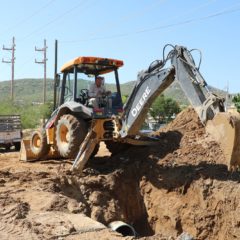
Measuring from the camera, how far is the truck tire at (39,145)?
459 inches

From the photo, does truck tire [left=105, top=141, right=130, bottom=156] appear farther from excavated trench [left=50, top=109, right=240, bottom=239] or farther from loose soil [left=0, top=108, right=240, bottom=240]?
excavated trench [left=50, top=109, right=240, bottom=239]

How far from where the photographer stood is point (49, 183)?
848 cm

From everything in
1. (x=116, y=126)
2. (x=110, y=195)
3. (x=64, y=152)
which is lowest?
(x=110, y=195)

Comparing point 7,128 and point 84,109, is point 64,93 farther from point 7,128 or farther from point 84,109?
point 7,128

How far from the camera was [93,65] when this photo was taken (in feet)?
34.0

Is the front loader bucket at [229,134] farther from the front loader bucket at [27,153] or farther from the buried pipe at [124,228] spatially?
the front loader bucket at [27,153]

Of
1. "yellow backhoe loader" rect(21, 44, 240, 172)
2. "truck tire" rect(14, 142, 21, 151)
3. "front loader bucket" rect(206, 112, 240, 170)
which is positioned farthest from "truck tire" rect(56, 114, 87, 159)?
"truck tire" rect(14, 142, 21, 151)

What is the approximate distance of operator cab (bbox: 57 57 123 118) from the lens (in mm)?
10047

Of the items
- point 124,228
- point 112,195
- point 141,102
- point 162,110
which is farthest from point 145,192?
point 162,110

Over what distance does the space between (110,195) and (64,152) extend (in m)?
1.83

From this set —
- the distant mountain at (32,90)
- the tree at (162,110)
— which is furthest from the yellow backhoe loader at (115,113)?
the distant mountain at (32,90)

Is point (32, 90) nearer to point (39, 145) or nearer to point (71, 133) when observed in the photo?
point (39, 145)

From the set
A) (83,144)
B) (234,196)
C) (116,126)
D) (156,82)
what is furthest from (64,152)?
(234,196)

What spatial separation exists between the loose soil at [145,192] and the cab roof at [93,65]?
2223 millimetres
